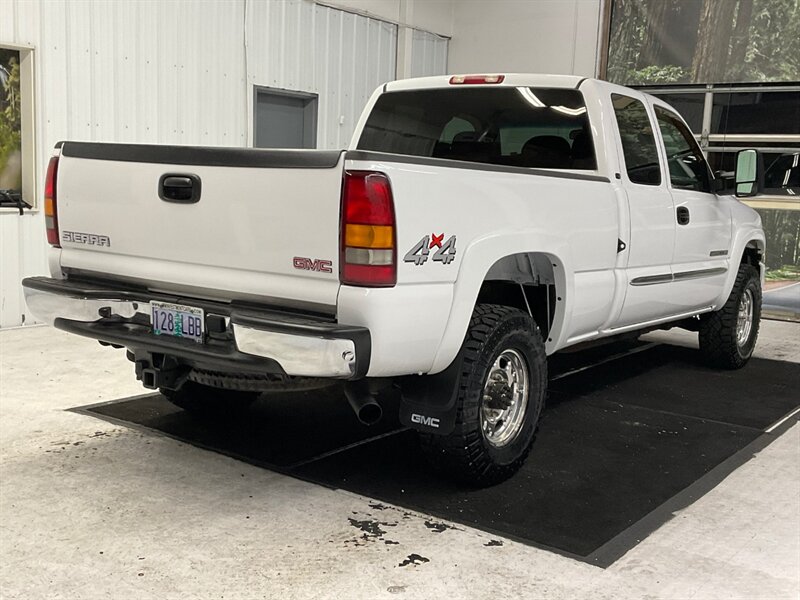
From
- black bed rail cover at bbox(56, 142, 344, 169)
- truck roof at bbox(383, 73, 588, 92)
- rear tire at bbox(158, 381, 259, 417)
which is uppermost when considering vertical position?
truck roof at bbox(383, 73, 588, 92)

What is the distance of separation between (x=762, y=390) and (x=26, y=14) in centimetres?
660

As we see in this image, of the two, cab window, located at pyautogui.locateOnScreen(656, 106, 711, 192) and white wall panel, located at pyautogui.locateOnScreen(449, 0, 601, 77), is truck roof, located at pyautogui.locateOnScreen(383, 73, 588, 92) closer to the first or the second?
cab window, located at pyautogui.locateOnScreen(656, 106, 711, 192)

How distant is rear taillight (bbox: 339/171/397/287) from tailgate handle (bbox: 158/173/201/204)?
0.72 meters

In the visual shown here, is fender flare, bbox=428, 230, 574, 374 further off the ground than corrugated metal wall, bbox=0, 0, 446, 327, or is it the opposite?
corrugated metal wall, bbox=0, 0, 446, 327

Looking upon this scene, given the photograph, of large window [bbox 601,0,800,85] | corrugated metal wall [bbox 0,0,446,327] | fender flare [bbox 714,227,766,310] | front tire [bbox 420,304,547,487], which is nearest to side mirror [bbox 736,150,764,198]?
fender flare [bbox 714,227,766,310]

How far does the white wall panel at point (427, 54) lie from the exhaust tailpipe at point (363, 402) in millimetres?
9298

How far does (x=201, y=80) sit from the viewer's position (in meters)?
8.83

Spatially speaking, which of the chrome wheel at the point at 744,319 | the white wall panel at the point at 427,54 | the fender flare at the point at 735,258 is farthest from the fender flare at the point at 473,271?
the white wall panel at the point at 427,54

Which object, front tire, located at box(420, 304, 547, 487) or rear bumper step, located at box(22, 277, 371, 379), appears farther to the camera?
front tire, located at box(420, 304, 547, 487)

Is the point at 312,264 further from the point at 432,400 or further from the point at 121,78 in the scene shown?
the point at 121,78

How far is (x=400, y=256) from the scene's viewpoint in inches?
120

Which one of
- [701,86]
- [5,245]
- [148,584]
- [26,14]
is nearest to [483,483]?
[148,584]

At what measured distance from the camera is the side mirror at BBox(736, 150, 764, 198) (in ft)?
18.5

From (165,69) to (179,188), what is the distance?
5490 millimetres
